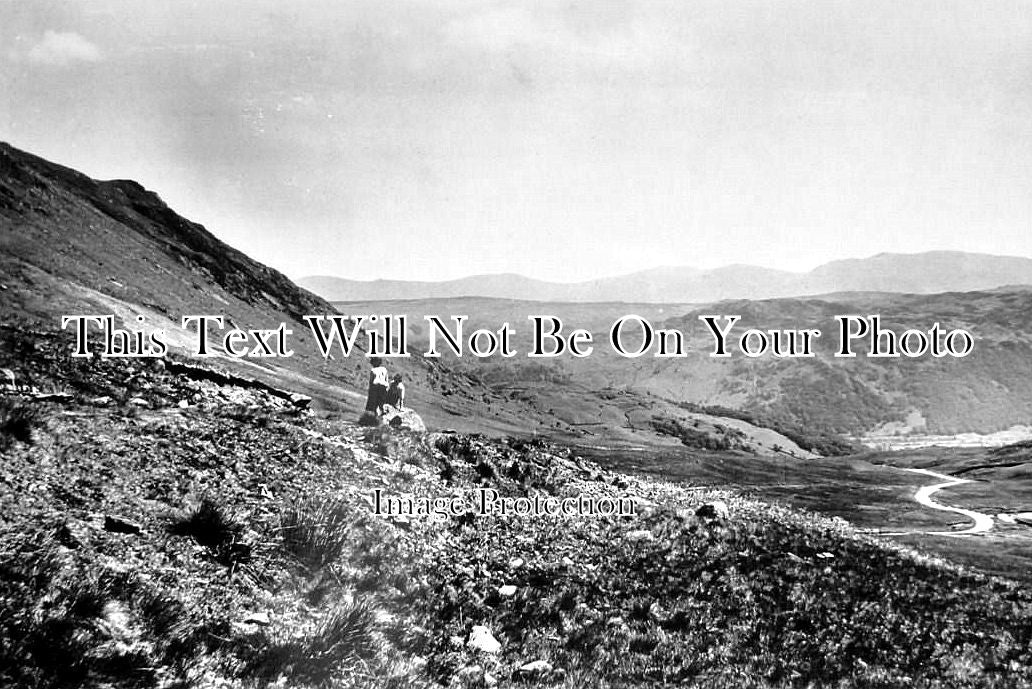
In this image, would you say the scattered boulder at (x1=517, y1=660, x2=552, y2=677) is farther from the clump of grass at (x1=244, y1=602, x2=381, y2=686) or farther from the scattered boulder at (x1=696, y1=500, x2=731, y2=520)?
the scattered boulder at (x1=696, y1=500, x2=731, y2=520)

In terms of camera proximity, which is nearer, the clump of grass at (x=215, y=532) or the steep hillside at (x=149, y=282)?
the clump of grass at (x=215, y=532)

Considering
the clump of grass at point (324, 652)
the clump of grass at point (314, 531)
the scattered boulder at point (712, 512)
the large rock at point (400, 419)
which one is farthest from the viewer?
the large rock at point (400, 419)

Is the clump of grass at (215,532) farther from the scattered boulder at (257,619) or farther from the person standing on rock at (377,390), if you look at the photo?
the person standing on rock at (377,390)

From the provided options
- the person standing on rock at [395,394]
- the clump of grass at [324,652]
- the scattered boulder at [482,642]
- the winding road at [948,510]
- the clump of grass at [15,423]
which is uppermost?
the clump of grass at [15,423]

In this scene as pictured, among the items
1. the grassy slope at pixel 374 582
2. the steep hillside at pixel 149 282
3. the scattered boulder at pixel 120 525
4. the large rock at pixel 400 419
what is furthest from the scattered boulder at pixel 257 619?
the large rock at pixel 400 419

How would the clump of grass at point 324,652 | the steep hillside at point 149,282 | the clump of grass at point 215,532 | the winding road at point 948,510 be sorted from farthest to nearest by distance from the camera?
the steep hillside at point 149,282 → the winding road at point 948,510 → the clump of grass at point 215,532 → the clump of grass at point 324,652

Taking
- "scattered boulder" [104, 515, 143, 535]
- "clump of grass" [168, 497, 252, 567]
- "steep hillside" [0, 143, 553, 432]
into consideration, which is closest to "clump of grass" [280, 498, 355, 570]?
"clump of grass" [168, 497, 252, 567]

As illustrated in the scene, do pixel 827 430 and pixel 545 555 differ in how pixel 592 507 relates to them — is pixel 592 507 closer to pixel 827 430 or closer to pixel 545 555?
pixel 545 555

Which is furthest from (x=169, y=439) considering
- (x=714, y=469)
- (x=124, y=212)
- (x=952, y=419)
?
(x=952, y=419)
